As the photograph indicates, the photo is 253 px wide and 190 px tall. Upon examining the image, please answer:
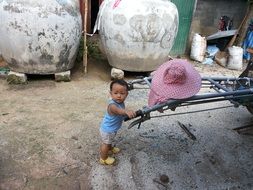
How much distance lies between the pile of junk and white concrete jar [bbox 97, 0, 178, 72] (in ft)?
7.90

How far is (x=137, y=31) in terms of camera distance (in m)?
4.99

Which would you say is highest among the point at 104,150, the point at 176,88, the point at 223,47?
the point at 176,88

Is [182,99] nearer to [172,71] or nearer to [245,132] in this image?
[172,71]

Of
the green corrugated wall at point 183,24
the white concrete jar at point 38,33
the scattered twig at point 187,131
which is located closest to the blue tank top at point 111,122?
the scattered twig at point 187,131

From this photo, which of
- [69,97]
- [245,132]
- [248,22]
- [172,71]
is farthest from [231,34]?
[172,71]

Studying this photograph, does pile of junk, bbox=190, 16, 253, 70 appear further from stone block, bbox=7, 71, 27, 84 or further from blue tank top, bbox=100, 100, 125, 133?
blue tank top, bbox=100, 100, 125, 133

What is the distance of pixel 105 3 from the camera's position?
5395mm

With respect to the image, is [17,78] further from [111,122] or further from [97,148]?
[111,122]

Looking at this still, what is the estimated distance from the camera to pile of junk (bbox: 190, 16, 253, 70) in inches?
292

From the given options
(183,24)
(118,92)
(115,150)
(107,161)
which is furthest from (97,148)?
(183,24)

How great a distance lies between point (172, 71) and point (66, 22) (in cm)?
292

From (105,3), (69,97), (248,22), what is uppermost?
(105,3)

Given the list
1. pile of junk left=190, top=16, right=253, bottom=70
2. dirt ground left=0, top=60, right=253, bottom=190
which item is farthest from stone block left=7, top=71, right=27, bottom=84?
pile of junk left=190, top=16, right=253, bottom=70

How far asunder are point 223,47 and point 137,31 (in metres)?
4.02
